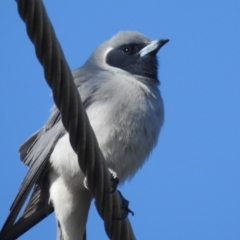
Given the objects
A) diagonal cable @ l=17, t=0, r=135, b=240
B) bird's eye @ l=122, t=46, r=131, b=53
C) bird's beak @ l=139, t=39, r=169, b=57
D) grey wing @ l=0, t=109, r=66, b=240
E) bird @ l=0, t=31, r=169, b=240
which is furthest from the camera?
bird's eye @ l=122, t=46, r=131, b=53

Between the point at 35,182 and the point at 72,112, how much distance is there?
207 centimetres

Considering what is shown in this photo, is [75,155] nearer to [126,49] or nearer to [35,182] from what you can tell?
[35,182]

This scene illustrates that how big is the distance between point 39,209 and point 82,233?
0.42 meters

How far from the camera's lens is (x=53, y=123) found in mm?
5809

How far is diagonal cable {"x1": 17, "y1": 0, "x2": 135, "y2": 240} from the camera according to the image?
3.45 metres

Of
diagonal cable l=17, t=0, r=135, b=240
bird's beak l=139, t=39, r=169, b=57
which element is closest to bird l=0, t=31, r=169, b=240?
bird's beak l=139, t=39, r=169, b=57

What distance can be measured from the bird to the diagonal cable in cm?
128

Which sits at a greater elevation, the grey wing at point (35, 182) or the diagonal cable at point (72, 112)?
the diagonal cable at point (72, 112)

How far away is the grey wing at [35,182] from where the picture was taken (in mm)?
5355

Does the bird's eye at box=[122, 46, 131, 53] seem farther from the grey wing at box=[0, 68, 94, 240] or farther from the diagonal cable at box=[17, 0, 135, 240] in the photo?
the diagonal cable at box=[17, 0, 135, 240]

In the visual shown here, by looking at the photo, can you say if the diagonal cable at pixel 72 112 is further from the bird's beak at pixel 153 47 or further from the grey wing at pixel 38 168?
the bird's beak at pixel 153 47

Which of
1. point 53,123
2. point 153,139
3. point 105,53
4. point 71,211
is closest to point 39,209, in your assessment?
point 71,211

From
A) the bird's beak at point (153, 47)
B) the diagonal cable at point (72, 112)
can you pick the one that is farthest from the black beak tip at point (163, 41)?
the diagonal cable at point (72, 112)

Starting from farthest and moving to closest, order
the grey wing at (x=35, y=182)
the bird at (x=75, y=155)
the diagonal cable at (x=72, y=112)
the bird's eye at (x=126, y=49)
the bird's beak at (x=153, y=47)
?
1. the bird's eye at (x=126, y=49)
2. the bird's beak at (x=153, y=47)
3. the bird at (x=75, y=155)
4. the grey wing at (x=35, y=182)
5. the diagonal cable at (x=72, y=112)
